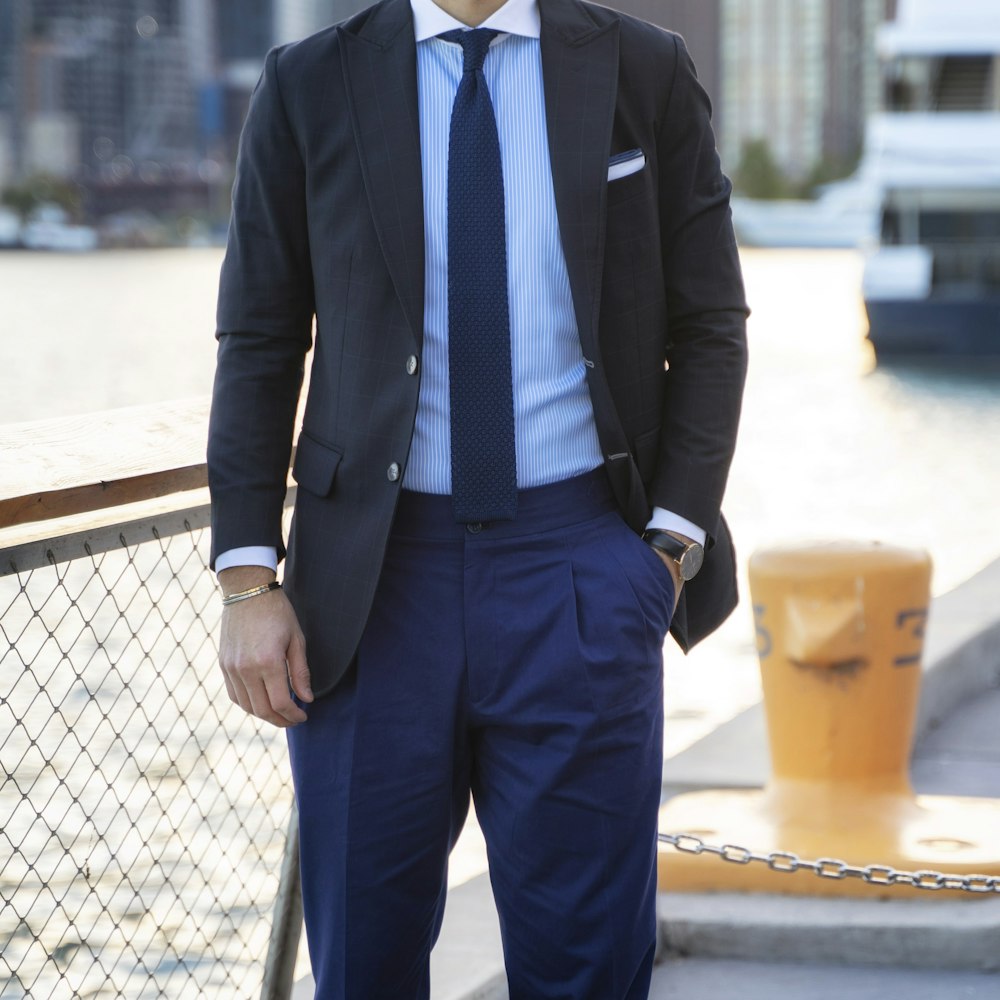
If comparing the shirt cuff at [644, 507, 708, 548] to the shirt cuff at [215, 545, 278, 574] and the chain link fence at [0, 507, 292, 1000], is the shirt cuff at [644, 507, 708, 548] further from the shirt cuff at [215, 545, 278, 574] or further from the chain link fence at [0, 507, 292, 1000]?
the chain link fence at [0, 507, 292, 1000]

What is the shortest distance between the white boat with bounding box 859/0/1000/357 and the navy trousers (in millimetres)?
23255

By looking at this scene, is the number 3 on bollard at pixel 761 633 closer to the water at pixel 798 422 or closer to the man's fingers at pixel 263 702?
the water at pixel 798 422

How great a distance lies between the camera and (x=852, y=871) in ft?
10.0

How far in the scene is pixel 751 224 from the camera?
115250 mm

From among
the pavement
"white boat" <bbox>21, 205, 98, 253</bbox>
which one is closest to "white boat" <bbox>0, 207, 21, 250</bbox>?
"white boat" <bbox>21, 205, 98, 253</bbox>

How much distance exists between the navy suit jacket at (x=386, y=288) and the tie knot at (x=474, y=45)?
66mm

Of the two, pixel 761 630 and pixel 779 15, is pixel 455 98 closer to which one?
pixel 761 630

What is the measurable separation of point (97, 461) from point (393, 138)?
1.94 ft

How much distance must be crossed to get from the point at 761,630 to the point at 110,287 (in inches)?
3529

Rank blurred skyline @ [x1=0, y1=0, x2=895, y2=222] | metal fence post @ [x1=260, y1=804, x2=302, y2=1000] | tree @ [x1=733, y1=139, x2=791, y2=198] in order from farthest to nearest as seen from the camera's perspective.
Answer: blurred skyline @ [x1=0, y1=0, x2=895, y2=222]
tree @ [x1=733, y1=139, x2=791, y2=198]
metal fence post @ [x1=260, y1=804, x2=302, y2=1000]

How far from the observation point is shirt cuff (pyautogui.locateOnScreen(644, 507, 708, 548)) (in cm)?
202

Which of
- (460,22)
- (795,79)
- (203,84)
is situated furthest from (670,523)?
(203,84)

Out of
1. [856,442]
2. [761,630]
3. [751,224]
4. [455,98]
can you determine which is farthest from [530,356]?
[751,224]

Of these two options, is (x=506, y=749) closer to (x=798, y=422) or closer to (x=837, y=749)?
(x=837, y=749)
